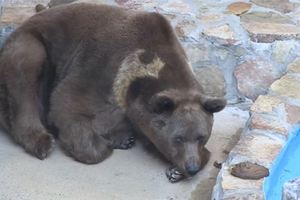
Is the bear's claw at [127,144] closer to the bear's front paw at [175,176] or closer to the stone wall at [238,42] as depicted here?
the bear's front paw at [175,176]

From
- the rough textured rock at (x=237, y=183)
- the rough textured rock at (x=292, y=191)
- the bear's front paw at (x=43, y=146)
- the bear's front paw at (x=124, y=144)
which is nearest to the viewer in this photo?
the rough textured rock at (x=292, y=191)

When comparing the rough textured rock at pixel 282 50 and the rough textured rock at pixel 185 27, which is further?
the rough textured rock at pixel 185 27

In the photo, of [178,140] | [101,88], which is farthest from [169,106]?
Answer: [101,88]

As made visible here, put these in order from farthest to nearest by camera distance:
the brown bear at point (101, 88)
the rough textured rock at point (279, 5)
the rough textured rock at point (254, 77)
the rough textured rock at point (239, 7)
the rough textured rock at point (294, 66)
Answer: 1. the rough textured rock at point (279, 5)
2. the rough textured rock at point (239, 7)
3. the rough textured rock at point (254, 77)
4. the rough textured rock at point (294, 66)
5. the brown bear at point (101, 88)

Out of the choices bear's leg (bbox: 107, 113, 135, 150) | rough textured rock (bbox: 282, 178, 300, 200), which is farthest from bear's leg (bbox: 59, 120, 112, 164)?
rough textured rock (bbox: 282, 178, 300, 200)

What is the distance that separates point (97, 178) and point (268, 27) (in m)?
2.26

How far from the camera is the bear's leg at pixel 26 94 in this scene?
17.6 feet

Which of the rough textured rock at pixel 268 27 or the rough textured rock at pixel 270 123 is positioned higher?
the rough textured rock at pixel 270 123

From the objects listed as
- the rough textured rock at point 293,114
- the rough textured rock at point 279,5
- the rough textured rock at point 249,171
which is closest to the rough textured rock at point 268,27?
the rough textured rock at point 279,5

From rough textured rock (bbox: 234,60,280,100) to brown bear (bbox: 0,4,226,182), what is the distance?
104 cm

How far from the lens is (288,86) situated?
229 inches

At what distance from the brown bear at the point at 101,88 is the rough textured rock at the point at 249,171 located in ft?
1.12

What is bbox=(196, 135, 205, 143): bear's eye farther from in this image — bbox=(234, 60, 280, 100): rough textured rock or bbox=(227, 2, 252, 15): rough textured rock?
bbox=(227, 2, 252, 15): rough textured rock

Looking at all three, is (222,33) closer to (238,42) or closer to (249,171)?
(238,42)
